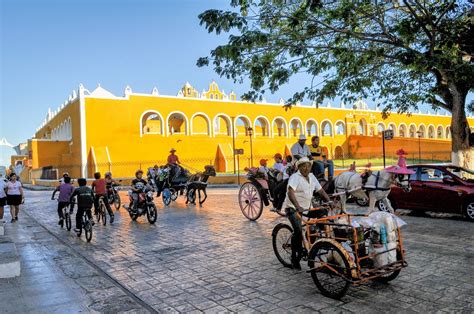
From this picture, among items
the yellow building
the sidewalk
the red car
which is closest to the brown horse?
the red car

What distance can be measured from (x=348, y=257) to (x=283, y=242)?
68.0 inches

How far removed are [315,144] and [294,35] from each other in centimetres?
284

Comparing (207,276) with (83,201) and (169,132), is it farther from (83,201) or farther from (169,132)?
(169,132)

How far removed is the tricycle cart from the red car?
5899mm

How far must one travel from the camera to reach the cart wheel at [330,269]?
4.20 metres

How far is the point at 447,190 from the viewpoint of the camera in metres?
9.74

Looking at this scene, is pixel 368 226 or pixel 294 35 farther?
pixel 294 35

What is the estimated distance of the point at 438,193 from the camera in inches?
391

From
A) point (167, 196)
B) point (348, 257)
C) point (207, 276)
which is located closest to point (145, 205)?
point (167, 196)

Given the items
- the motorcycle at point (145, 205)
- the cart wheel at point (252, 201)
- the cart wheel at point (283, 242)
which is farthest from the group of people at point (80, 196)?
the cart wheel at point (283, 242)

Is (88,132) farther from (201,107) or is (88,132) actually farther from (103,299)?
(103,299)

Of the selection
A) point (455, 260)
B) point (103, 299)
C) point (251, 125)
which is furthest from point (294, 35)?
point (251, 125)

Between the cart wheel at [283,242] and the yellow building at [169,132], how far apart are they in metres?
26.3

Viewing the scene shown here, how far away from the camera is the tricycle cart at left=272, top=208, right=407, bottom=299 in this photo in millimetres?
4160
